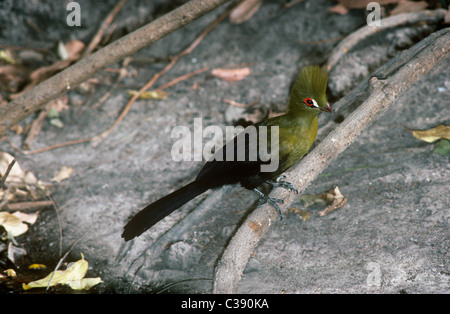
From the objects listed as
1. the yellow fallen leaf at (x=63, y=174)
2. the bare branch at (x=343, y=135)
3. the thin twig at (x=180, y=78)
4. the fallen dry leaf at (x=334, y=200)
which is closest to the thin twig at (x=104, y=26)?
the thin twig at (x=180, y=78)

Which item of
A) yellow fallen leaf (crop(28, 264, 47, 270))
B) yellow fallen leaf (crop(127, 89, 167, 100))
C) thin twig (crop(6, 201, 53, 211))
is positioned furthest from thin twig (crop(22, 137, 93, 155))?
yellow fallen leaf (crop(28, 264, 47, 270))

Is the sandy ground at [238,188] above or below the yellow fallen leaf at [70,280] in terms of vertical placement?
above

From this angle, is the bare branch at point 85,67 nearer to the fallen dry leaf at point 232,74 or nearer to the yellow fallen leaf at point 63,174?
the yellow fallen leaf at point 63,174

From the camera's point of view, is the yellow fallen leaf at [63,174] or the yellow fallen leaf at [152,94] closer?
the yellow fallen leaf at [63,174]

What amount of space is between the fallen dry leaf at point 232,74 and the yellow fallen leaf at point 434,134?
1914 mm

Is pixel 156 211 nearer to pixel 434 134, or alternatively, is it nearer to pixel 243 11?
pixel 434 134

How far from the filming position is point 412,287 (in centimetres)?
224

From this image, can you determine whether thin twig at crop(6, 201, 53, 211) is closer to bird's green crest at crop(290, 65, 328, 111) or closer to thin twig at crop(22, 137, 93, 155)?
thin twig at crop(22, 137, 93, 155)

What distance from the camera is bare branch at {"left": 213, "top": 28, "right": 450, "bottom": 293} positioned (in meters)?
2.20

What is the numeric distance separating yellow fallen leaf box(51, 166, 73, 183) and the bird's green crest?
2.16 metres

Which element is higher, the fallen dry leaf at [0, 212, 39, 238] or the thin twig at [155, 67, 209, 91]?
the thin twig at [155, 67, 209, 91]

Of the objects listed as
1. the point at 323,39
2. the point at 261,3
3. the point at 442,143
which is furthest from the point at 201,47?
the point at 442,143

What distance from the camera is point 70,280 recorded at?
262 centimetres

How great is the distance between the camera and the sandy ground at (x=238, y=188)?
2531 mm
